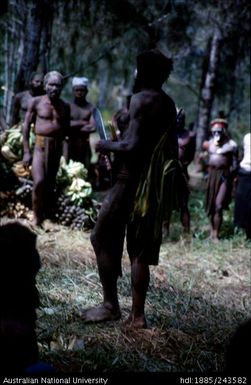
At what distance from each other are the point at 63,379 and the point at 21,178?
5490 millimetres

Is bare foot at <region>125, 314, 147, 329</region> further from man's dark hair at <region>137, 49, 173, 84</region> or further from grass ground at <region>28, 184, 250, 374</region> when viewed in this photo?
man's dark hair at <region>137, 49, 173, 84</region>

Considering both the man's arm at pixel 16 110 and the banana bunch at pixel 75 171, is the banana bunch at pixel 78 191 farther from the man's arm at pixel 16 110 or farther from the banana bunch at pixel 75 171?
the man's arm at pixel 16 110

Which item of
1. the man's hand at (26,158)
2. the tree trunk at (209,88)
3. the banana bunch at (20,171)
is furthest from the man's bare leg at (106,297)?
the tree trunk at (209,88)

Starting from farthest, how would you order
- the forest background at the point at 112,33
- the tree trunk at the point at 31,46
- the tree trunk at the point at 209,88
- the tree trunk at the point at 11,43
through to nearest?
the tree trunk at the point at 209,88
the tree trunk at the point at 11,43
the forest background at the point at 112,33
the tree trunk at the point at 31,46

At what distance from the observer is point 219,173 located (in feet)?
27.2

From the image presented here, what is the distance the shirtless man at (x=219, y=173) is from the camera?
825 centimetres

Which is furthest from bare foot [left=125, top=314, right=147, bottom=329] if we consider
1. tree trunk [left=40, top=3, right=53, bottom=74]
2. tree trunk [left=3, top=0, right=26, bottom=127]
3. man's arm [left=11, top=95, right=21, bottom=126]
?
tree trunk [left=40, top=3, right=53, bottom=74]

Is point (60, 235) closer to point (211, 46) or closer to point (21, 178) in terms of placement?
point (21, 178)

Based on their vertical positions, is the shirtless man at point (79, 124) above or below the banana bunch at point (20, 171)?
above

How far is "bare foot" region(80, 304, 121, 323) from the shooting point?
4164 millimetres

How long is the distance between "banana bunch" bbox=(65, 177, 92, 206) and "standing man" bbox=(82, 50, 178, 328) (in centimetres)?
390

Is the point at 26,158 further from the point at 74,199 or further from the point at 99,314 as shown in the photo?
the point at 99,314

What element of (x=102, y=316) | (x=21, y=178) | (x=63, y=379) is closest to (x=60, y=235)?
(x=21, y=178)

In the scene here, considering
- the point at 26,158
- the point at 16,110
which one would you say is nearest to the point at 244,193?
the point at 26,158
